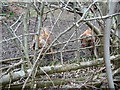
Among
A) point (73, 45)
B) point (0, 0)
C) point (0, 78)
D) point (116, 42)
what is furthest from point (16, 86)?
point (73, 45)

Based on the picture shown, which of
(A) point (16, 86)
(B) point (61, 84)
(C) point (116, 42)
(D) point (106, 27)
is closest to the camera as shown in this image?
(D) point (106, 27)

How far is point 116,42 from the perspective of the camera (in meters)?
2.63

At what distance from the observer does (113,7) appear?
153 cm

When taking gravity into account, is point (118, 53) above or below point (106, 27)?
below

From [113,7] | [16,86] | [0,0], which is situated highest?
[0,0]

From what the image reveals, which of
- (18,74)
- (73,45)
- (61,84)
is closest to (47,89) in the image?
(61,84)

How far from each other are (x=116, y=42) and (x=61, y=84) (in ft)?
2.82

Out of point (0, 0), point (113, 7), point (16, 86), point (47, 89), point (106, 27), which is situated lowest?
point (47, 89)

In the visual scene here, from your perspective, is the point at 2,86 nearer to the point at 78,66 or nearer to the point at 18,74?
the point at 18,74

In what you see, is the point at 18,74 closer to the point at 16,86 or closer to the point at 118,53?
the point at 16,86

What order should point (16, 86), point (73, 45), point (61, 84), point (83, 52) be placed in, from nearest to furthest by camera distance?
point (16, 86)
point (61, 84)
point (83, 52)
point (73, 45)

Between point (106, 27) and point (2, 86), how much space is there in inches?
39.8

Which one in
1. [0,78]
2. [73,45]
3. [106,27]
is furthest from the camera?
[73,45]

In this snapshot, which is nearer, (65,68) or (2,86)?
(2,86)
